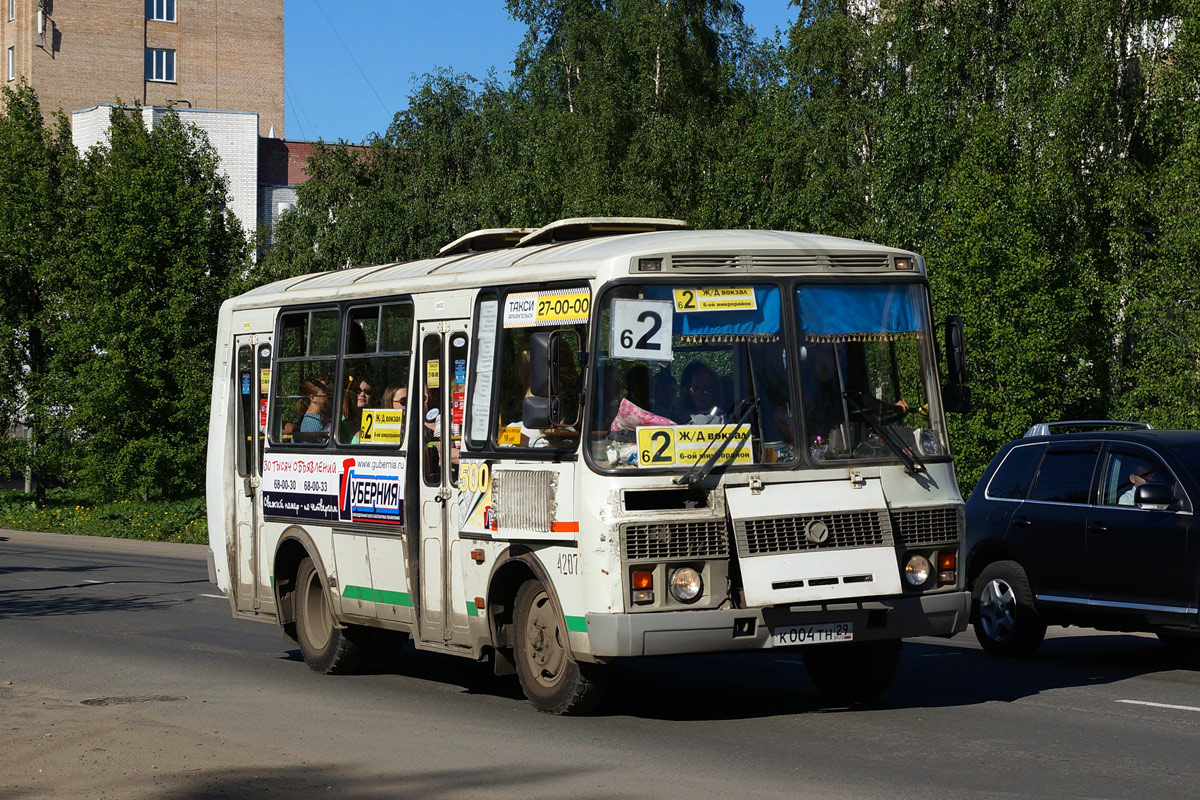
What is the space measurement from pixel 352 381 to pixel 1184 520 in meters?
6.19

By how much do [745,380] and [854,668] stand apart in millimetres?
2253

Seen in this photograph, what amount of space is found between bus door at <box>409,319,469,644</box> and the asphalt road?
1.94 ft

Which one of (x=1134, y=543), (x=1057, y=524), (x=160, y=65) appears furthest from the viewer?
(x=160, y=65)

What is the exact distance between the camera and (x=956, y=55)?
4184 centimetres

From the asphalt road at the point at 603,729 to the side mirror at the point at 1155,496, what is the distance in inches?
50.3

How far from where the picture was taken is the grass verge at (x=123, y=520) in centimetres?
3744

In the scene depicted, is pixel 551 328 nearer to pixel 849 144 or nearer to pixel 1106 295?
pixel 1106 295

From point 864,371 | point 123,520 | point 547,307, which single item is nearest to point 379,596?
point 547,307

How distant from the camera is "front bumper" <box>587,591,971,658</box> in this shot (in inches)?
354

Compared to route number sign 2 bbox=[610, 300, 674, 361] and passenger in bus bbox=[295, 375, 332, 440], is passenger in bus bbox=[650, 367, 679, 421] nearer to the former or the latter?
route number sign 2 bbox=[610, 300, 674, 361]

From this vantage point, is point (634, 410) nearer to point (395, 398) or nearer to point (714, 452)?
point (714, 452)

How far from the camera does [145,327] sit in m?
42.1

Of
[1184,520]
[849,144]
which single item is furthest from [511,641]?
[849,144]

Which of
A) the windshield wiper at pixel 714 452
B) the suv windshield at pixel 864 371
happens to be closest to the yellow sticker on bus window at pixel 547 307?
the windshield wiper at pixel 714 452
